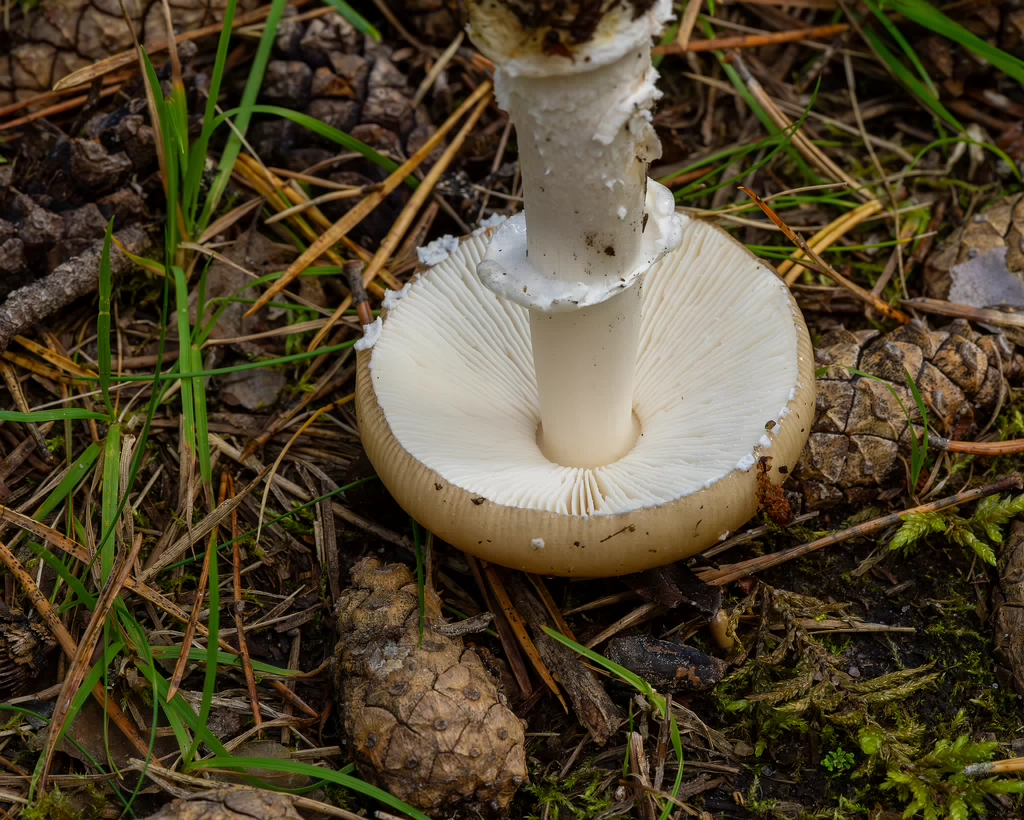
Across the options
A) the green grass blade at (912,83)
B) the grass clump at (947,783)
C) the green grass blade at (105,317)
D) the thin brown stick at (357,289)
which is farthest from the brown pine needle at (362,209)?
the grass clump at (947,783)

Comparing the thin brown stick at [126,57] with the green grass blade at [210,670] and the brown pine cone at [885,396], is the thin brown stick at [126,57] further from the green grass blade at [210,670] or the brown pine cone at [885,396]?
the brown pine cone at [885,396]

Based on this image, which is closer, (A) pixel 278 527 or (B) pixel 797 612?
(B) pixel 797 612

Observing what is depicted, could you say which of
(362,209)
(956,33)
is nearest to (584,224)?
(362,209)

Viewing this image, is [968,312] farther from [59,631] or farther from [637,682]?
[59,631]

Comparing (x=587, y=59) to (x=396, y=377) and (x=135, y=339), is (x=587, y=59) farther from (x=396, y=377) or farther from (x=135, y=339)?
(x=135, y=339)

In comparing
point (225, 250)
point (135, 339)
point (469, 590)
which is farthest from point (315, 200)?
point (469, 590)

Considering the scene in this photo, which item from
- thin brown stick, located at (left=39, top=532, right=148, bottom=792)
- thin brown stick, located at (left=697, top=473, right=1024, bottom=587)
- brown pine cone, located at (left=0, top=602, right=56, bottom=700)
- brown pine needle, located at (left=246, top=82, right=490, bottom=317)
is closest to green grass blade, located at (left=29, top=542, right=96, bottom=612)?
thin brown stick, located at (left=39, top=532, right=148, bottom=792)

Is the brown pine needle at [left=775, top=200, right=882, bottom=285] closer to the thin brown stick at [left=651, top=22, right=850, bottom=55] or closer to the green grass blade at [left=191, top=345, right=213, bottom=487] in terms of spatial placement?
the thin brown stick at [left=651, top=22, right=850, bottom=55]
